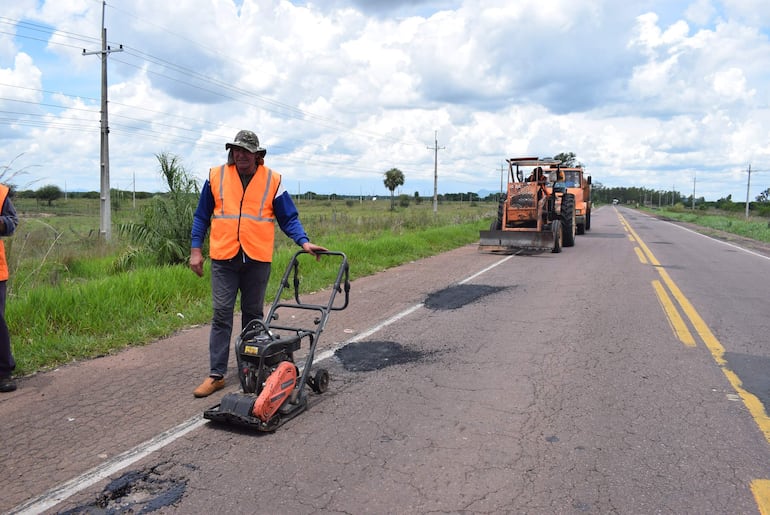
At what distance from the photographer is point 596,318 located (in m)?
7.58

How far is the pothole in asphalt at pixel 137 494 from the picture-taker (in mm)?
2961

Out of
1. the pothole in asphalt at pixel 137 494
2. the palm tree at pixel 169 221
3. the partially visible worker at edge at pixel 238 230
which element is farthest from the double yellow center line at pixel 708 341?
the palm tree at pixel 169 221

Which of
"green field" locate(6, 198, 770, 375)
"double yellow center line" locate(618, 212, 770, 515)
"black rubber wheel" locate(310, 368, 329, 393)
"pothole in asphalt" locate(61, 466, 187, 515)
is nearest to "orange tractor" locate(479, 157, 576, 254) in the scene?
"double yellow center line" locate(618, 212, 770, 515)

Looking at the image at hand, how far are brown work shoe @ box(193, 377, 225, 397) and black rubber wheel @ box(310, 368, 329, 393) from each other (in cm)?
75

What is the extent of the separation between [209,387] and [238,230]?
1277 mm

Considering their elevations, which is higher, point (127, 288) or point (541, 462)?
point (127, 288)

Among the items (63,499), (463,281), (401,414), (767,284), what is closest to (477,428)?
(401,414)

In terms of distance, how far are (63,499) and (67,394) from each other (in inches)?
69.8

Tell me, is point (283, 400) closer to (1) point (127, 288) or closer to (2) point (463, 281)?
(1) point (127, 288)

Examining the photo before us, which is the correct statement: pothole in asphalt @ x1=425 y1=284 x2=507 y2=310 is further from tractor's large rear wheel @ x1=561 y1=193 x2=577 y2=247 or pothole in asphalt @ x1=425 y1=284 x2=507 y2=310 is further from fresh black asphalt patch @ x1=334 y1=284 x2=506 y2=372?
tractor's large rear wheel @ x1=561 y1=193 x2=577 y2=247

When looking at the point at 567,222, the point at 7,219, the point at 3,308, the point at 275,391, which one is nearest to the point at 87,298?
the point at 3,308

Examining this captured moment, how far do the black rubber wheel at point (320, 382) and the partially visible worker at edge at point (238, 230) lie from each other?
742mm

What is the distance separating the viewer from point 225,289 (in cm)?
457

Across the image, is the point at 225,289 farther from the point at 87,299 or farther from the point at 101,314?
the point at 87,299
